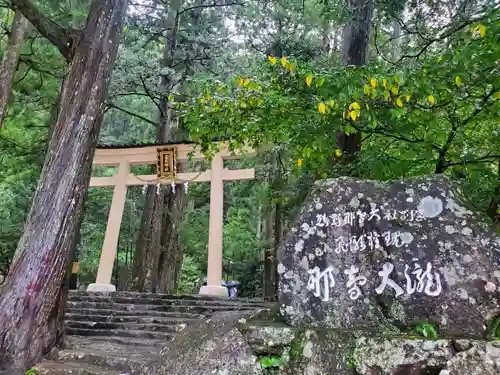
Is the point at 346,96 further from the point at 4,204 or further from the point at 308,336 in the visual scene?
the point at 4,204

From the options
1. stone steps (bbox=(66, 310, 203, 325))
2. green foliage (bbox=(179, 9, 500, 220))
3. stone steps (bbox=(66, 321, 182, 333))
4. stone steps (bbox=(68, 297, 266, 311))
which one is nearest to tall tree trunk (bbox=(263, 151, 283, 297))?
stone steps (bbox=(68, 297, 266, 311))

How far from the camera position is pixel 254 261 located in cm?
1465

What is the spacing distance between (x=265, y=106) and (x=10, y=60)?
6.80 metres

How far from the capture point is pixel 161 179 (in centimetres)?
1009

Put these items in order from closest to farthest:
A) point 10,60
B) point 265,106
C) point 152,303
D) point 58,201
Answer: point 265,106, point 58,201, point 152,303, point 10,60

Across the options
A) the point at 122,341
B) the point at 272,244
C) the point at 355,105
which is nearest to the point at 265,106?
the point at 355,105

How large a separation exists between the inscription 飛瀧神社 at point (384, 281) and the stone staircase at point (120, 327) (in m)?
1.48

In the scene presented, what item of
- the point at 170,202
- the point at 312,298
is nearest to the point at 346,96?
the point at 312,298

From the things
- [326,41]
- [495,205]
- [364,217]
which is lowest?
[364,217]

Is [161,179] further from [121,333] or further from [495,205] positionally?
[495,205]

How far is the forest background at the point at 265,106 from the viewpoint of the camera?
3.84 metres

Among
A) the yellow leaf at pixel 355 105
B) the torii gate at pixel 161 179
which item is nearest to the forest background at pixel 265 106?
the yellow leaf at pixel 355 105

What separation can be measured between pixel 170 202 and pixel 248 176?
10.5 feet

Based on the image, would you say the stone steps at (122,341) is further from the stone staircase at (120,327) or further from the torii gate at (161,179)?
the torii gate at (161,179)
